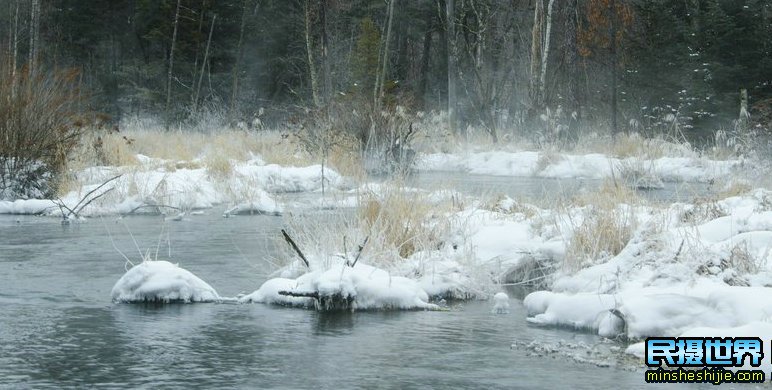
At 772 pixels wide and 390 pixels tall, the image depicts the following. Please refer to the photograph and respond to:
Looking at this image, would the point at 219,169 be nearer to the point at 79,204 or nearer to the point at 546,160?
the point at 79,204

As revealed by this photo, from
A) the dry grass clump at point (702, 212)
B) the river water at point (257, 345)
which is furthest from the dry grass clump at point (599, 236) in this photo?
the river water at point (257, 345)

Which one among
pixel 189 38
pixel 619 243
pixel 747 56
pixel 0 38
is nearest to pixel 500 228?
pixel 619 243

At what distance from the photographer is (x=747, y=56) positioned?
26.6 metres

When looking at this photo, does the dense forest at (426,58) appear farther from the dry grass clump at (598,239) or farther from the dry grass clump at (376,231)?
the dry grass clump at (598,239)

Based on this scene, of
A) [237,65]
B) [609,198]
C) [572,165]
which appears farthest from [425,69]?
[609,198]

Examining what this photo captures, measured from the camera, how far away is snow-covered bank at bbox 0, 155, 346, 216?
15.4m

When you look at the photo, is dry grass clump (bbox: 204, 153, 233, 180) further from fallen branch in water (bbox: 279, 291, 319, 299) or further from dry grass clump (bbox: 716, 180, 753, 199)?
fallen branch in water (bbox: 279, 291, 319, 299)

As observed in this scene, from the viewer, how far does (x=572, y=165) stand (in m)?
24.5

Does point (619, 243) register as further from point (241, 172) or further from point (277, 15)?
point (277, 15)

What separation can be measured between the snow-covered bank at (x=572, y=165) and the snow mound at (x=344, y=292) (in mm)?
11682

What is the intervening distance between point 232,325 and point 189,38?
3258 centimetres

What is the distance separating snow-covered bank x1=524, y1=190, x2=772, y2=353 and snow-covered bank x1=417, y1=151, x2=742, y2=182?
10221 mm

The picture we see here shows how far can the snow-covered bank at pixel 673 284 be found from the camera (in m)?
7.28

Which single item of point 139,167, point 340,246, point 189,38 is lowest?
point 340,246
